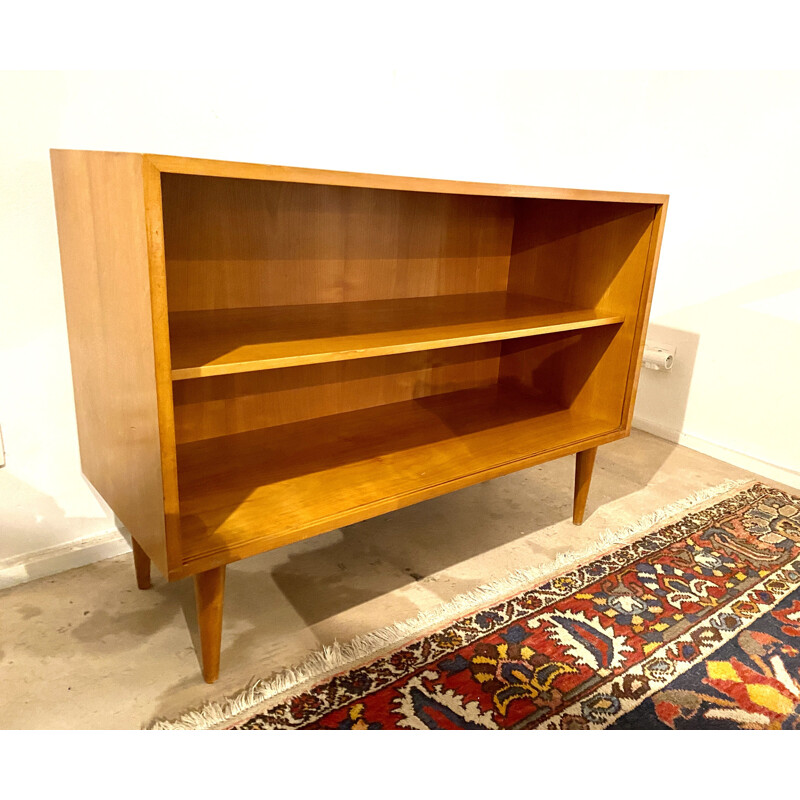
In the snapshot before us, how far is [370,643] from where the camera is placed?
136cm

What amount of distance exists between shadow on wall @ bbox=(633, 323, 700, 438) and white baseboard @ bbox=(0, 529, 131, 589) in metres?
2.11

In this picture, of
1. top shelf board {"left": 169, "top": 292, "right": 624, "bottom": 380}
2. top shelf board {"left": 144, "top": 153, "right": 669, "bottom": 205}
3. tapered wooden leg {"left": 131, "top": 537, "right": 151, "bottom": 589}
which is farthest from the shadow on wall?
tapered wooden leg {"left": 131, "top": 537, "right": 151, "bottom": 589}

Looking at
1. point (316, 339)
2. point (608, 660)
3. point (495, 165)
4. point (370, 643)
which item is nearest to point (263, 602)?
point (370, 643)

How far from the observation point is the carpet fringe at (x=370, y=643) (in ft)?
3.83

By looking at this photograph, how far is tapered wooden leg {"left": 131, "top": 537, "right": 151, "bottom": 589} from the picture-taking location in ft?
4.85

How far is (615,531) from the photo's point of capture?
6.19 feet

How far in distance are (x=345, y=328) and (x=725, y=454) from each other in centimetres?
178

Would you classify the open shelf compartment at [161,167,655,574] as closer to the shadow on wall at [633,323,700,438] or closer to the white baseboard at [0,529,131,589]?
the white baseboard at [0,529,131,589]

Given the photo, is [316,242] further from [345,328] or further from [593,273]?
[593,273]

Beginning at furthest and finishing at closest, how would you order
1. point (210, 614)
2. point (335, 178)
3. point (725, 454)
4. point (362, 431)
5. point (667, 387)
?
point (667, 387)
point (725, 454)
point (362, 431)
point (210, 614)
point (335, 178)

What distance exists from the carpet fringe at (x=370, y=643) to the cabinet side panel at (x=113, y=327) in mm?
295

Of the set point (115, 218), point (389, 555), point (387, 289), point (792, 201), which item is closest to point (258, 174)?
point (115, 218)

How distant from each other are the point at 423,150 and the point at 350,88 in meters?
0.33
